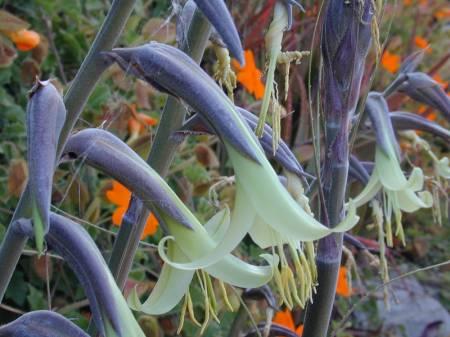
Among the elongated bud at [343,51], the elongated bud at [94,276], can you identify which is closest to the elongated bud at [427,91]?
the elongated bud at [343,51]

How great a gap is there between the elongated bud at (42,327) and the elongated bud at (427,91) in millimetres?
641

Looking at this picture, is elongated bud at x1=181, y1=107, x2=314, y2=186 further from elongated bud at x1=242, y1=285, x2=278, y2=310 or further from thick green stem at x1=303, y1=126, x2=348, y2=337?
elongated bud at x1=242, y1=285, x2=278, y2=310

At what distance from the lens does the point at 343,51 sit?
82 cm

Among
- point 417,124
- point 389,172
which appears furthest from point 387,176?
point 417,124

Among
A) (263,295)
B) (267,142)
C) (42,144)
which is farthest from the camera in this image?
(263,295)

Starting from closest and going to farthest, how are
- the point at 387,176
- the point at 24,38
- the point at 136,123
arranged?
the point at 387,176 < the point at 24,38 < the point at 136,123

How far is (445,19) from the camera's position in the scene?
146 inches

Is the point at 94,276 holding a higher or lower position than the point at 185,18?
lower

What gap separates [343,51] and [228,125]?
263 millimetres

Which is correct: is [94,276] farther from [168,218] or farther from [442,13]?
[442,13]

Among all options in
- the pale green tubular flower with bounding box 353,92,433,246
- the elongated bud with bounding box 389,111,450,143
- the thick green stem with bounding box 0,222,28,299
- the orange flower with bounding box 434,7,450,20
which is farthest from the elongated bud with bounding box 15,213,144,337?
the orange flower with bounding box 434,7,450,20

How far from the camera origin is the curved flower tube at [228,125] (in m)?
0.59

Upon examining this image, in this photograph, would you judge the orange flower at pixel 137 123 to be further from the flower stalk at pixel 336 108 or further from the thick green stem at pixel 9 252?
the thick green stem at pixel 9 252

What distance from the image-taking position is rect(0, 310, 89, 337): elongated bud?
628mm
